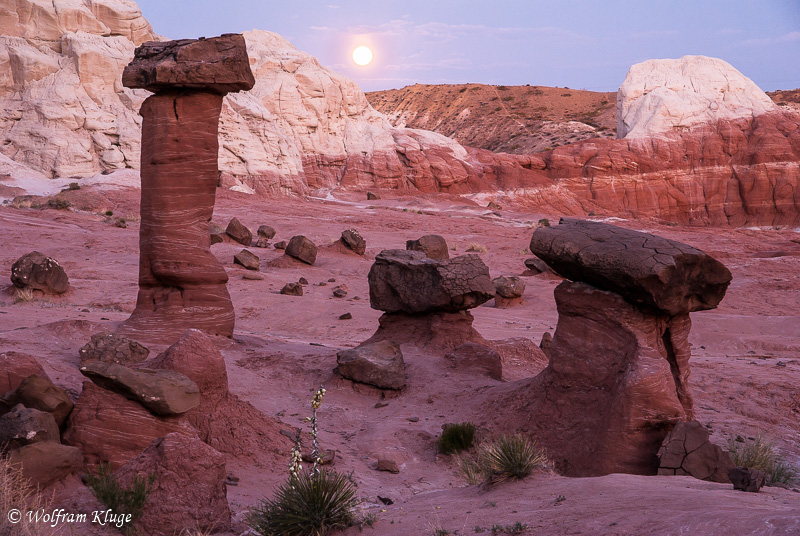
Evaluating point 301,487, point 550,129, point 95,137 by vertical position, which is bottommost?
point 301,487

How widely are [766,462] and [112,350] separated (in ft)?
23.8

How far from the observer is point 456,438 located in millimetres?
7488

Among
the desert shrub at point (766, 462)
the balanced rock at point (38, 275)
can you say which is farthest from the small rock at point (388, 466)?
the balanced rock at point (38, 275)

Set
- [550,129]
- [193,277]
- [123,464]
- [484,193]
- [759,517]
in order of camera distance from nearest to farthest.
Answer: [759,517]
[123,464]
[193,277]
[484,193]
[550,129]

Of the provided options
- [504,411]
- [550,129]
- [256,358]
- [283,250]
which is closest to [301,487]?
[504,411]

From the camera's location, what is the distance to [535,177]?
43.9m

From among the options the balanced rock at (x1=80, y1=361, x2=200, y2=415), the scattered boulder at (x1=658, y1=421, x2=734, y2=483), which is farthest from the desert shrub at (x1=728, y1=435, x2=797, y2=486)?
the balanced rock at (x1=80, y1=361, x2=200, y2=415)

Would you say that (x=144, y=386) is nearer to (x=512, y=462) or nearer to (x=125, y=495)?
(x=125, y=495)

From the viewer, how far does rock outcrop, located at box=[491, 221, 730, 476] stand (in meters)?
6.48

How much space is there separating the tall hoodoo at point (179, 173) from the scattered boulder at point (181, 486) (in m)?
5.08

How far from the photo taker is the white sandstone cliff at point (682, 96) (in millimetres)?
43344

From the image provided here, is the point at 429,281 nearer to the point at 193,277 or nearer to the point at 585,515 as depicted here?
the point at 193,277

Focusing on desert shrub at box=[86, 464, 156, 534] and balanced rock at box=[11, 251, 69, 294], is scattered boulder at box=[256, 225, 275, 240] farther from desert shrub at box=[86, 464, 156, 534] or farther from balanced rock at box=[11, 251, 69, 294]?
desert shrub at box=[86, 464, 156, 534]

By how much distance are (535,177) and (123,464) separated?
40915mm
